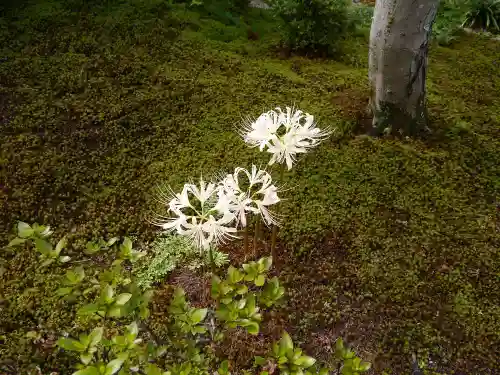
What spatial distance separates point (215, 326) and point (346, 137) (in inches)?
89.9

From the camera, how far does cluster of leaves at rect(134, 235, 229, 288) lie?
10.5 feet

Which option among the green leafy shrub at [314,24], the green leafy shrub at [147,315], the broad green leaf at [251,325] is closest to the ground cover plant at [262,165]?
the green leafy shrub at [314,24]

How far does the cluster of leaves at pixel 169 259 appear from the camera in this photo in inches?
126

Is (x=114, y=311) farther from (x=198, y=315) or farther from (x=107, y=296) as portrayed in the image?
(x=198, y=315)

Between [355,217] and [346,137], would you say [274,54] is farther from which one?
[355,217]

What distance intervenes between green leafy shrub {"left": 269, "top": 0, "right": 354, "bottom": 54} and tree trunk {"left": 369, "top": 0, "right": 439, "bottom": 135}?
4.19 feet

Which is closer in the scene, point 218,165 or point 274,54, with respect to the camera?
point 218,165

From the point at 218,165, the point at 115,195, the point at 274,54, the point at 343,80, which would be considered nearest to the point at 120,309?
the point at 115,195

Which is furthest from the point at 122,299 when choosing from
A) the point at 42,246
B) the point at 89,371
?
the point at 42,246

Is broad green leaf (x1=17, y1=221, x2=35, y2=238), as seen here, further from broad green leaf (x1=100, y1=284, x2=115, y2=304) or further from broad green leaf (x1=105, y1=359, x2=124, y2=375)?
broad green leaf (x1=105, y1=359, x2=124, y2=375)

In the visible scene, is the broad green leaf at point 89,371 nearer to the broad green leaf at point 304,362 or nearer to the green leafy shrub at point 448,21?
the broad green leaf at point 304,362

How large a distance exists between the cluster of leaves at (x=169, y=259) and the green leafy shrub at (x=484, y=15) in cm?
543

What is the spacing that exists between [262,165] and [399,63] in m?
1.42

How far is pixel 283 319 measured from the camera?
3.00 meters
